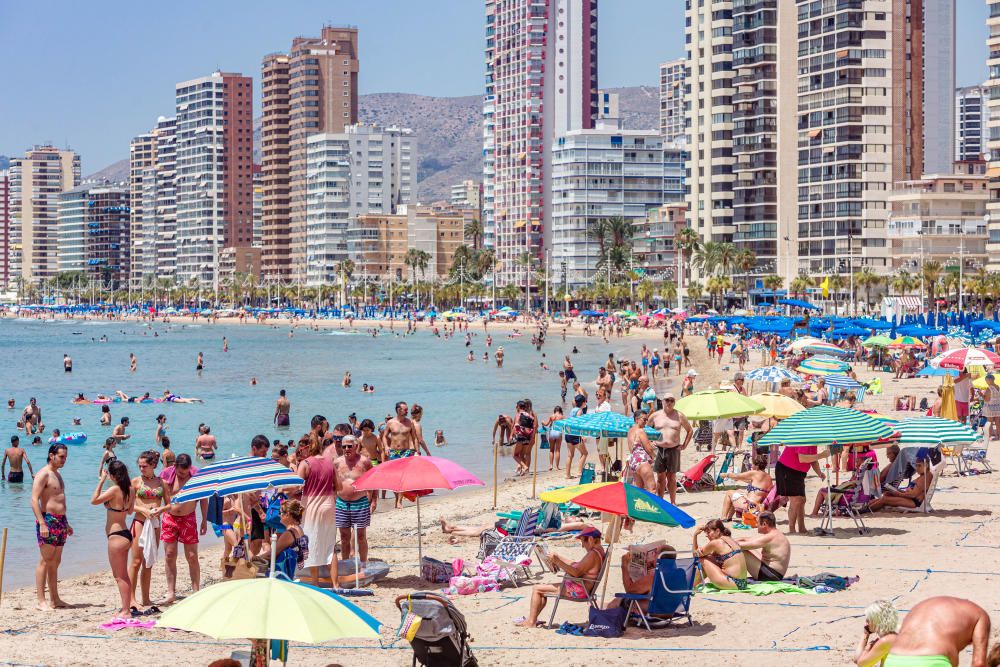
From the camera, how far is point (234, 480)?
11.4m

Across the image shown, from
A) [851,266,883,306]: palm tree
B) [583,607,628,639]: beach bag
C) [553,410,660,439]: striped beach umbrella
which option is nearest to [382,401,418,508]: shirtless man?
[553,410,660,439]: striped beach umbrella

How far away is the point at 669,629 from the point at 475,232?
17774 centimetres

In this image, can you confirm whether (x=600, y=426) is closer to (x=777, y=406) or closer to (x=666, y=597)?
(x=777, y=406)

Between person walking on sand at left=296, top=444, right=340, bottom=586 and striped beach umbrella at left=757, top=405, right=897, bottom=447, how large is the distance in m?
4.72

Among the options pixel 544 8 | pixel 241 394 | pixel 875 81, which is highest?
pixel 544 8

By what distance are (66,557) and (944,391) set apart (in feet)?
50.9

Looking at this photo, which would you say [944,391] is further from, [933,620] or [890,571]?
[933,620]

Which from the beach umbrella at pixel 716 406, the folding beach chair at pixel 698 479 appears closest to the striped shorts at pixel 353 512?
the beach umbrella at pixel 716 406

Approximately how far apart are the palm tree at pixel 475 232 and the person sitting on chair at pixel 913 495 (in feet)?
564

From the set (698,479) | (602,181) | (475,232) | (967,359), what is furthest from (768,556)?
(475,232)

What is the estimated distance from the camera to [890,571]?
12.5 metres

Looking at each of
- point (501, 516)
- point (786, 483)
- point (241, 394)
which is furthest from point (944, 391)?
point (241, 394)

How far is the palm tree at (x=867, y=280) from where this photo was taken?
321 ft

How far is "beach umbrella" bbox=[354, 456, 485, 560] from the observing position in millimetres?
12625
